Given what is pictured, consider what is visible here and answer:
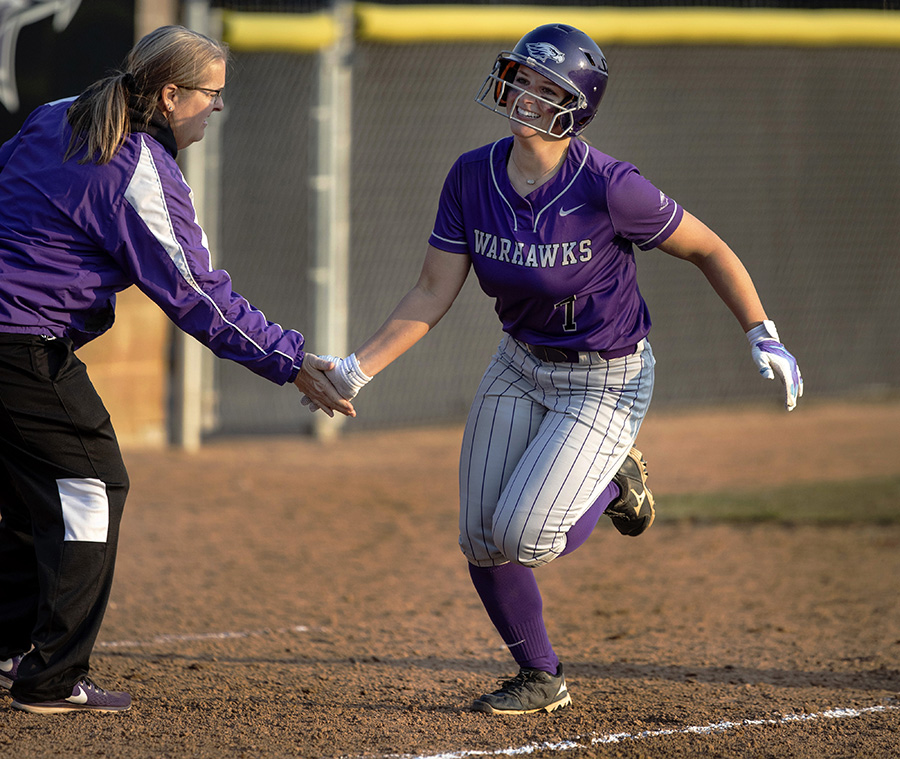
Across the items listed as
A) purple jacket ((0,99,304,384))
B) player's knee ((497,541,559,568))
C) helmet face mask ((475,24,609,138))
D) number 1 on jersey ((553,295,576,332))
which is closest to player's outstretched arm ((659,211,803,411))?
number 1 on jersey ((553,295,576,332))

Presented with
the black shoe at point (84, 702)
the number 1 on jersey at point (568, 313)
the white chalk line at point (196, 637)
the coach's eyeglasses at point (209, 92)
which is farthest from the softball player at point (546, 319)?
the white chalk line at point (196, 637)

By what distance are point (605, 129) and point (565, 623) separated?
6.27 meters

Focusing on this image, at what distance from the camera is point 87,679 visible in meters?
3.51

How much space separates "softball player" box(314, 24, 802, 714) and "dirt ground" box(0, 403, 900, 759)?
1.38 feet

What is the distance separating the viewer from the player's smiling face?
3340mm

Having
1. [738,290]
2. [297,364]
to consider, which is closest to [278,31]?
[297,364]

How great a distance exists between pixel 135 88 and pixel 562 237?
4.18ft

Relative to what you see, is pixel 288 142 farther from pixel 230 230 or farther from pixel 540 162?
pixel 540 162

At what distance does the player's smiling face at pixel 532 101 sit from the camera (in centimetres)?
334

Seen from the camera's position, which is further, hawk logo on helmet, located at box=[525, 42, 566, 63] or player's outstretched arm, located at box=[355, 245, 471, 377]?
player's outstretched arm, located at box=[355, 245, 471, 377]

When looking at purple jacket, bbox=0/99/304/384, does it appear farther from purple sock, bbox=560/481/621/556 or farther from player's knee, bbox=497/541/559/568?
purple sock, bbox=560/481/621/556

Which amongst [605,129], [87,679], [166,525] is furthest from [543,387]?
[605,129]

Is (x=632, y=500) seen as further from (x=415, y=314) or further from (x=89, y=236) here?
(x=89, y=236)

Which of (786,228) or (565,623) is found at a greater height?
(786,228)
